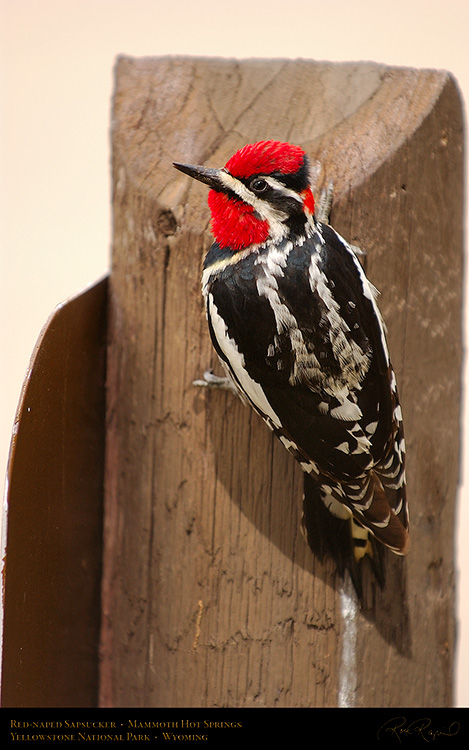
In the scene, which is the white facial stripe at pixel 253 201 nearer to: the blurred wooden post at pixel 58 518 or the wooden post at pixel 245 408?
the wooden post at pixel 245 408

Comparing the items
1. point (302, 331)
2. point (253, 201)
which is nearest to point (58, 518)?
point (302, 331)

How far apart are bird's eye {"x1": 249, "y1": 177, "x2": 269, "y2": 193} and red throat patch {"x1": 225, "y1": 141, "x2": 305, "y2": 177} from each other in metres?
0.02

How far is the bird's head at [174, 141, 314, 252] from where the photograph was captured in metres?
1.46

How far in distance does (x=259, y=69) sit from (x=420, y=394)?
89cm

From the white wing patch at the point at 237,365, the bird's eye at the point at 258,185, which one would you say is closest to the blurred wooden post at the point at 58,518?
the white wing patch at the point at 237,365

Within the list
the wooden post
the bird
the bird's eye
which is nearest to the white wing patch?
the bird

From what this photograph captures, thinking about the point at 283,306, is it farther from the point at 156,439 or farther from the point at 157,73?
the point at 157,73

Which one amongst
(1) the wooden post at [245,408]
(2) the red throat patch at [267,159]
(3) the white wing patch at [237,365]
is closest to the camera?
(2) the red throat patch at [267,159]

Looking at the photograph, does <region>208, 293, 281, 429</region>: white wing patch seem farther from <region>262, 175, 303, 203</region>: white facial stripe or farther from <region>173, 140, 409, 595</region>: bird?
<region>262, 175, 303, 203</region>: white facial stripe

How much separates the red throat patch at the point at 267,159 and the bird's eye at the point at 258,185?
0.02 m

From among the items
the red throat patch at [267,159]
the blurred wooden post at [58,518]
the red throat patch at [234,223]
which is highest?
the red throat patch at [267,159]

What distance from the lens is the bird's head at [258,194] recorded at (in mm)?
1464
